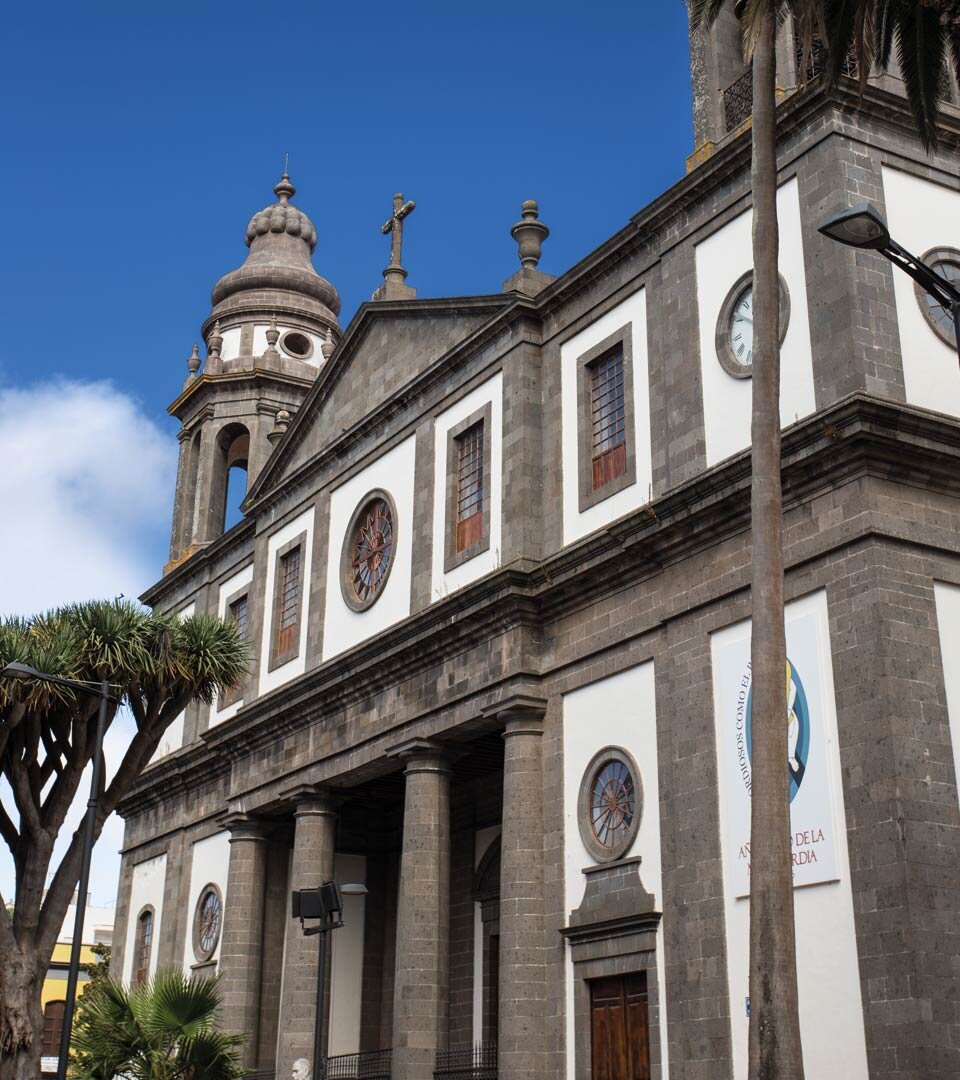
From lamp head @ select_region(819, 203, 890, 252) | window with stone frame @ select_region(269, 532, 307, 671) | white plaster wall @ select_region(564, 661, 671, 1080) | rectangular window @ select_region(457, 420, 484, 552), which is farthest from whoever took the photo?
window with stone frame @ select_region(269, 532, 307, 671)

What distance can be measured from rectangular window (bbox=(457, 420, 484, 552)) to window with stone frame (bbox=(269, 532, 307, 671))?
20.2 ft

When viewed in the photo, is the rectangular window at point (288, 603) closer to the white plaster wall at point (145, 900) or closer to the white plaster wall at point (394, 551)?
the white plaster wall at point (394, 551)

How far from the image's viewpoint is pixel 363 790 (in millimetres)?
29406

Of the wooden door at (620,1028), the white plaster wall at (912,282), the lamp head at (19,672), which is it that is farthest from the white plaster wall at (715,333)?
the lamp head at (19,672)

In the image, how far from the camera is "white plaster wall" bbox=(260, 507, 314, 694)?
30672 mm

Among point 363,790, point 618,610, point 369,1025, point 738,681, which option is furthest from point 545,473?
point 369,1025

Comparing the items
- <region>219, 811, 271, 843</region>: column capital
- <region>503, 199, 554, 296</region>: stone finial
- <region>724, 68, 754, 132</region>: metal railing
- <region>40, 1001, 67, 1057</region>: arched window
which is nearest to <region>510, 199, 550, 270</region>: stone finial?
<region>503, 199, 554, 296</region>: stone finial

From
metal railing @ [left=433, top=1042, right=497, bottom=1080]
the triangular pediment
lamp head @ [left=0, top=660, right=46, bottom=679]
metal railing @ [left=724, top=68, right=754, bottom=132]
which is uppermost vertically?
metal railing @ [left=724, top=68, right=754, bottom=132]

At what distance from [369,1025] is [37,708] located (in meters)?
10.8

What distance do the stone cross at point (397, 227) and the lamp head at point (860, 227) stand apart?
18860 mm

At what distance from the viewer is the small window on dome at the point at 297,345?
4091 centimetres

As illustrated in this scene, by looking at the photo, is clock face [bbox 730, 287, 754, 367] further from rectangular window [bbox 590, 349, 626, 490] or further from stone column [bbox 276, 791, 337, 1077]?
stone column [bbox 276, 791, 337, 1077]

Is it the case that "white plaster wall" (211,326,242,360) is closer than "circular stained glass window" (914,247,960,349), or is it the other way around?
"circular stained glass window" (914,247,960,349)

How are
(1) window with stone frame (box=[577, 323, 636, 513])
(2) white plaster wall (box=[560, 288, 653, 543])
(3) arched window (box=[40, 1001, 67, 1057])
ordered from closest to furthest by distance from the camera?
(2) white plaster wall (box=[560, 288, 653, 543])
(1) window with stone frame (box=[577, 323, 636, 513])
(3) arched window (box=[40, 1001, 67, 1057])
